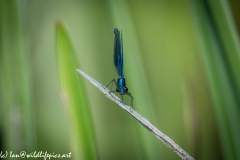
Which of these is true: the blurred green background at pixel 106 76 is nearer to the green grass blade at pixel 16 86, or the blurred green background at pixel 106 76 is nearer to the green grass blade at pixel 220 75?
the green grass blade at pixel 16 86

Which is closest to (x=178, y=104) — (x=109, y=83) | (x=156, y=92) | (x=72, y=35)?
(x=156, y=92)

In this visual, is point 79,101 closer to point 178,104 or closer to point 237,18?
point 178,104

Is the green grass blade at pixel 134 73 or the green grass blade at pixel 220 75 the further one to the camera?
the green grass blade at pixel 134 73

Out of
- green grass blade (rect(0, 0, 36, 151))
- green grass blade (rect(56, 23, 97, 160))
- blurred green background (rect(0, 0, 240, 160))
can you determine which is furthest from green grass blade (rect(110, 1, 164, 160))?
green grass blade (rect(0, 0, 36, 151))

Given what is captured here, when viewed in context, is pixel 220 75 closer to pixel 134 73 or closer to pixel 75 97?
pixel 134 73

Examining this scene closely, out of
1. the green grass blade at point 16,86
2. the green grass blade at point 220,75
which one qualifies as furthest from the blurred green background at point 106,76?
the green grass blade at point 220,75

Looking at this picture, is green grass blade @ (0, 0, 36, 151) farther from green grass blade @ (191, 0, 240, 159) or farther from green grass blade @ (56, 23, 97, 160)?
green grass blade @ (191, 0, 240, 159)
